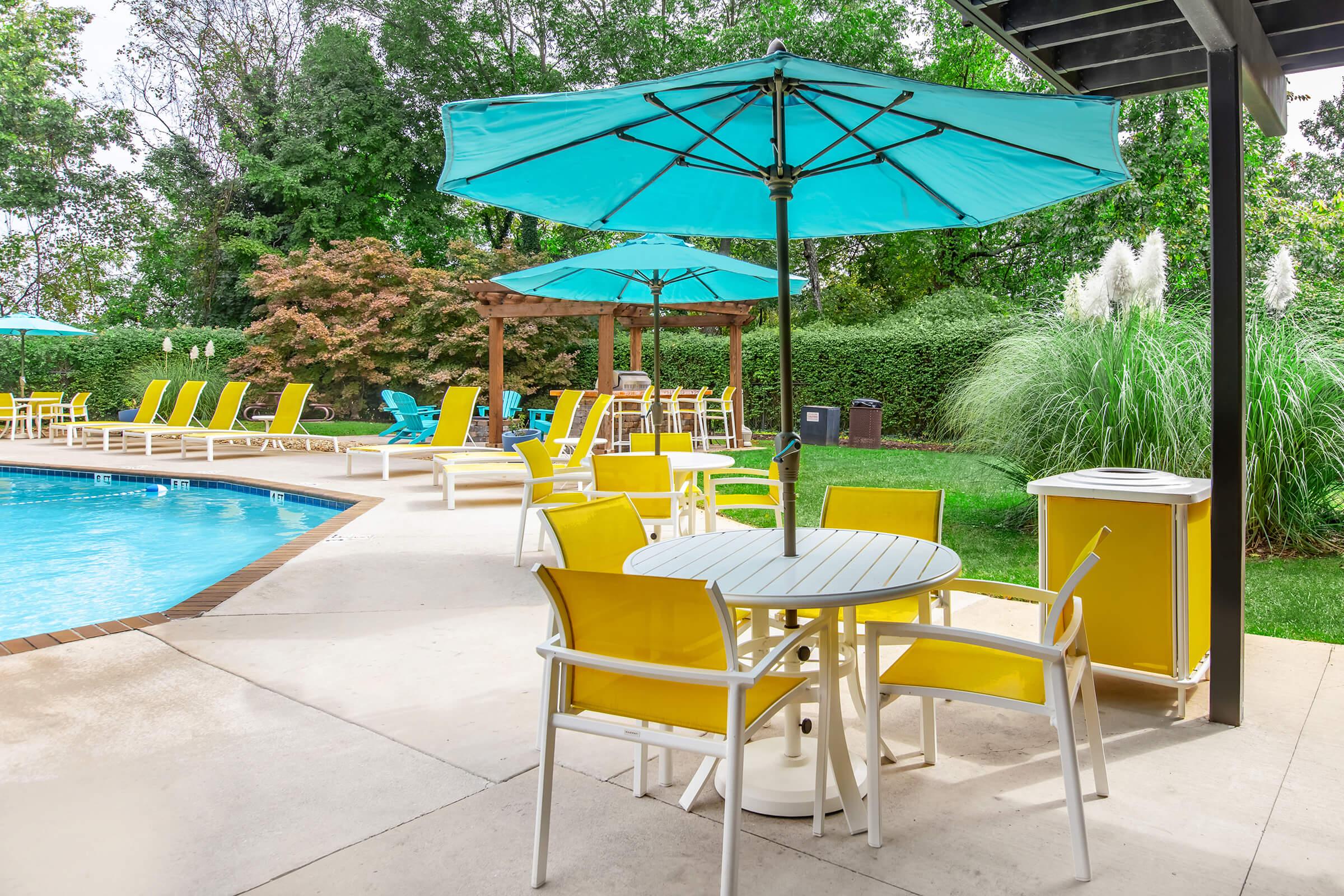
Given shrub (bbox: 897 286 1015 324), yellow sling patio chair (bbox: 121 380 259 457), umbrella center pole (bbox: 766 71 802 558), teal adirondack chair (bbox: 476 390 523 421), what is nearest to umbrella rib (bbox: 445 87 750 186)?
umbrella center pole (bbox: 766 71 802 558)

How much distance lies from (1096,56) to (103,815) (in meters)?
4.14

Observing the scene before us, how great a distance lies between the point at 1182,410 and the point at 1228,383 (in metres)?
2.27

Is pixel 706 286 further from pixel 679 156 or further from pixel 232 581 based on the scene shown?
pixel 232 581

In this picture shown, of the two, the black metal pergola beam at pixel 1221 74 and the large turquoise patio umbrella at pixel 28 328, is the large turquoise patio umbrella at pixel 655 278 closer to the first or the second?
the black metal pergola beam at pixel 1221 74

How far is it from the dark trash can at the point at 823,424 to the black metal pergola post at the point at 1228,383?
10.6 m

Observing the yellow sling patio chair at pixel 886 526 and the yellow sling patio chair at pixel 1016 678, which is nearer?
the yellow sling patio chair at pixel 1016 678

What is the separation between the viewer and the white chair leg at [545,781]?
1.78m

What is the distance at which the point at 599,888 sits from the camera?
178 centimetres

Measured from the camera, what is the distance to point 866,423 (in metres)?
12.8

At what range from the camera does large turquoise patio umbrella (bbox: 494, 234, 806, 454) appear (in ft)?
18.2

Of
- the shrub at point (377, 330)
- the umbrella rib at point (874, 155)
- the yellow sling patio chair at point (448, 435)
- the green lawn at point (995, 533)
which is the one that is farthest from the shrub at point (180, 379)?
the umbrella rib at point (874, 155)

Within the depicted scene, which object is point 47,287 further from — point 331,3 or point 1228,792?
point 1228,792

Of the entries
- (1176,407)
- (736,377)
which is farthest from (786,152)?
(736,377)

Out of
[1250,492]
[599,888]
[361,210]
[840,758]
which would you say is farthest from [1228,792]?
[361,210]
